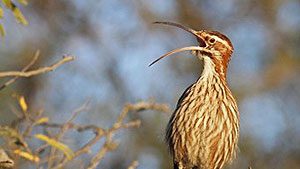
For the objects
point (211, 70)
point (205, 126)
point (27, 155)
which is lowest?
point (27, 155)

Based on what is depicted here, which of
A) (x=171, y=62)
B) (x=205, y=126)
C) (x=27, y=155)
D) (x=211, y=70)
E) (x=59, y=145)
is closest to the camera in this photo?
(x=27, y=155)

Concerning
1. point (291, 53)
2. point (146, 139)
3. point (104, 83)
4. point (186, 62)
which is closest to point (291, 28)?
point (291, 53)

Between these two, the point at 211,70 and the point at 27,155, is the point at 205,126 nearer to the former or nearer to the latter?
the point at 211,70

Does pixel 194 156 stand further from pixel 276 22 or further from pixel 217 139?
pixel 276 22

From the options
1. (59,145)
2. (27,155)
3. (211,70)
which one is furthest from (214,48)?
(27,155)

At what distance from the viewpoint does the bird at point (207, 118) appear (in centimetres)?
687

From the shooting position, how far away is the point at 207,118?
686 centimetres

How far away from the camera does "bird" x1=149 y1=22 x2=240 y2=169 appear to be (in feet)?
22.5

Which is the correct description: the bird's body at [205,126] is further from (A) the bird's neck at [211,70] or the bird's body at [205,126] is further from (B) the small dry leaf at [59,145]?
(B) the small dry leaf at [59,145]

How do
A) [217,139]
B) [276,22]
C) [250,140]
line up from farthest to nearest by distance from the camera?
1. [276,22]
2. [250,140]
3. [217,139]

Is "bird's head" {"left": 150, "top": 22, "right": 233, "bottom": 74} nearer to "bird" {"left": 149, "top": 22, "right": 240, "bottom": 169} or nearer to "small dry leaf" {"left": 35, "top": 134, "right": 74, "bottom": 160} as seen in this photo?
"bird" {"left": 149, "top": 22, "right": 240, "bottom": 169}

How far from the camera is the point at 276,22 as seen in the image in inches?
748

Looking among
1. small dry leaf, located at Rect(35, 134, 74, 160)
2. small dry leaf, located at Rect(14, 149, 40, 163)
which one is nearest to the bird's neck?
small dry leaf, located at Rect(35, 134, 74, 160)

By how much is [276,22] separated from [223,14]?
1077 millimetres
